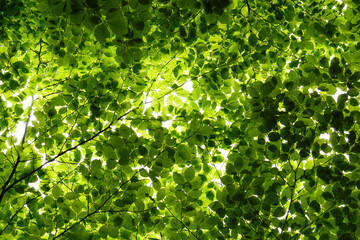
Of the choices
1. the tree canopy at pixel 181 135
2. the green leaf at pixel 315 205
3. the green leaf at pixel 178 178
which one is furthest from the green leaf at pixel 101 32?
the green leaf at pixel 315 205

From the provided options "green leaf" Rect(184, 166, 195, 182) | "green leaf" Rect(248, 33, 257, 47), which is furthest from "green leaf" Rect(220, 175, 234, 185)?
"green leaf" Rect(248, 33, 257, 47)

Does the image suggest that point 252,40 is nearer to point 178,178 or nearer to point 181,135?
point 181,135

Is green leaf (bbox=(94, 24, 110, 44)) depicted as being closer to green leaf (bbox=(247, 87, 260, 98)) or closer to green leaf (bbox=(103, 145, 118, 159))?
green leaf (bbox=(103, 145, 118, 159))

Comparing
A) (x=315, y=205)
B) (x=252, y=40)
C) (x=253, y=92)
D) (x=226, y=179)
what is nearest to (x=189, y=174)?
(x=226, y=179)

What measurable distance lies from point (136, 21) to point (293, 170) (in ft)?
7.04

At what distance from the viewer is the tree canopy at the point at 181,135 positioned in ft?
8.86

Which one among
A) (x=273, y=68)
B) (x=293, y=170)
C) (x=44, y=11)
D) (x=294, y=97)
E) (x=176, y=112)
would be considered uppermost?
(x=273, y=68)

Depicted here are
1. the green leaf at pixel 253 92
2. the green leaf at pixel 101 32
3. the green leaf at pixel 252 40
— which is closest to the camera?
the green leaf at pixel 101 32

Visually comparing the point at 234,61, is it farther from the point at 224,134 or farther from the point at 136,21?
the point at 136,21

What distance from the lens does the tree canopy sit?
2.70 m

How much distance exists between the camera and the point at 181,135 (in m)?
3.75

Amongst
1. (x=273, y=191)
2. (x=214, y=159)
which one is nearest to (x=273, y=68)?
(x=214, y=159)

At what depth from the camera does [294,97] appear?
291cm

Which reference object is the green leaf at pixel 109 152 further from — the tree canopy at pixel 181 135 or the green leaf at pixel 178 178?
the green leaf at pixel 178 178
